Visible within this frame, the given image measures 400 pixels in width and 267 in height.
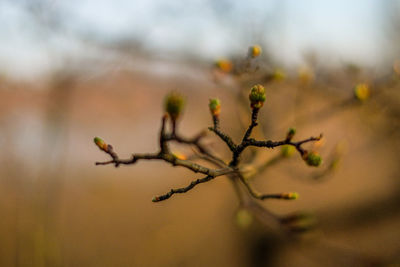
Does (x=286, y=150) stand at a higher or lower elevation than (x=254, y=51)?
lower

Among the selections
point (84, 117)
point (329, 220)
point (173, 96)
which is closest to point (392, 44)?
point (329, 220)

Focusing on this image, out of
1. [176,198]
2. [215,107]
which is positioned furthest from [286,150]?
[176,198]

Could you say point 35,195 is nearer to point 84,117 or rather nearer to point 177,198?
point 177,198

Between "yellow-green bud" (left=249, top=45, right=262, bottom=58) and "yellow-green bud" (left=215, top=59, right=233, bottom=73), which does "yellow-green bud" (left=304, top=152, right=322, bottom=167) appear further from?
"yellow-green bud" (left=215, top=59, right=233, bottom=73)

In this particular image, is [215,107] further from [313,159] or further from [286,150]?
[286,150]

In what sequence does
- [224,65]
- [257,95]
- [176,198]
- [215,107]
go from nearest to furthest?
1. [257,95]
2. [215,107]
3. [224,65]
4. [176,198]
